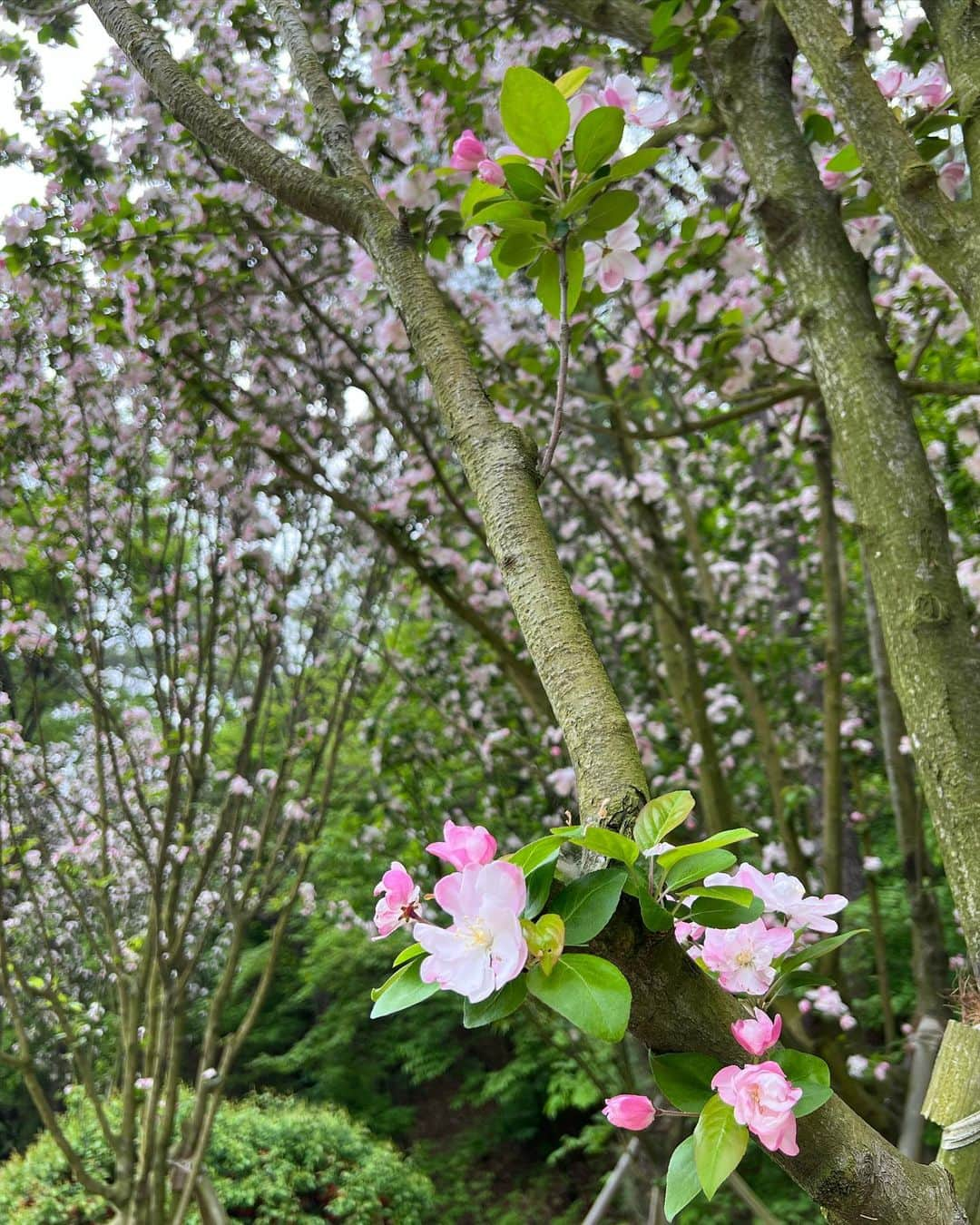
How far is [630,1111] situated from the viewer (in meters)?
0.62

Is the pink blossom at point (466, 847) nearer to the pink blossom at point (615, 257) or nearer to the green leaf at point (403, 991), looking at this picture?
the green leaf at point (403, 991)

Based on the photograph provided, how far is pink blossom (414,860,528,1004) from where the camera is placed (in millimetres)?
470

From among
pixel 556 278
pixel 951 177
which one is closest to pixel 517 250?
pixel 556 278

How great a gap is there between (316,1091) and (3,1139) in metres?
3.02

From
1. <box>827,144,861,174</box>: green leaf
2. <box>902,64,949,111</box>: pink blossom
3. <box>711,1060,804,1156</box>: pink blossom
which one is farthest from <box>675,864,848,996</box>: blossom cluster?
<box>902,64,949,111</box>: pink blossom

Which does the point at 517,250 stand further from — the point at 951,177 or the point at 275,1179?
the point at 275,1179

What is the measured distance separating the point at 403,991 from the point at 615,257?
786 millimetres

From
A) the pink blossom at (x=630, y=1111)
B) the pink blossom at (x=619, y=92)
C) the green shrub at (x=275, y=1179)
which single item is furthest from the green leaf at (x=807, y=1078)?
the green shrub at (x=275, y=1179)

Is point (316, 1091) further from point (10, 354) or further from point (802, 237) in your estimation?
point (802, 237)

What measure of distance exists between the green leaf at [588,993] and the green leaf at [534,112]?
65 centimetres

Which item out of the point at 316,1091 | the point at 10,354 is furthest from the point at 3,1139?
the point at 10,354

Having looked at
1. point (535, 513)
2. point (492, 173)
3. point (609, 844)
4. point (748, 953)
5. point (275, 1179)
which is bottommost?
point (275, 1179)

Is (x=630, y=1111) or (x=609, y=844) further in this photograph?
(x=630, y=1111)

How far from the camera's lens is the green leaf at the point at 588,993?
1.43ft
